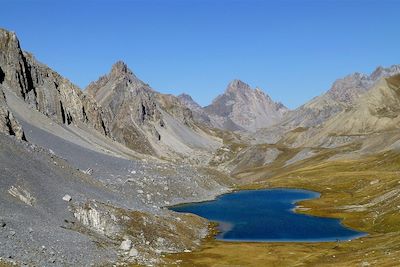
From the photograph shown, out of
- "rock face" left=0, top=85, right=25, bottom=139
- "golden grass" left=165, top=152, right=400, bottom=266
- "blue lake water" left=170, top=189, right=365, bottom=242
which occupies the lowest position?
"golden grass" left=165, top=152, right=400, bottom=266

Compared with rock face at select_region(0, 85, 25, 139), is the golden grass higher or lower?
lower

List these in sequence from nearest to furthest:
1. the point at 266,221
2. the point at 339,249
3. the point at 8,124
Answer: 1. the point at 339,249
2. the point at 8,124
3. the point at 266,221

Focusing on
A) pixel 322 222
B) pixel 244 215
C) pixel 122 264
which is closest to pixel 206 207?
pixel 244 215

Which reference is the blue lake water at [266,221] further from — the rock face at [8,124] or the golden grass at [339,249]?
the rock face at [8,124]

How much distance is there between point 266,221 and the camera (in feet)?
434

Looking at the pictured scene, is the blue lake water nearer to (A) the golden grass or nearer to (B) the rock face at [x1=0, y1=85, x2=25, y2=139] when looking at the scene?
(A) the golden grass

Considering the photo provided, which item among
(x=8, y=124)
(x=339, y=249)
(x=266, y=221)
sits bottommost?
(x=339, y=249)

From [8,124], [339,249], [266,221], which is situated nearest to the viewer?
[339,249]

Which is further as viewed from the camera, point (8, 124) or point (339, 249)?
point (8, 124)

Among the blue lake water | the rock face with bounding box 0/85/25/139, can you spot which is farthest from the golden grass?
the rock face with bounding box 0/85/25/139

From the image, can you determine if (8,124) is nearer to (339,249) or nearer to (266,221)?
(266,221)

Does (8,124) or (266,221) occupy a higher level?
(8,124)

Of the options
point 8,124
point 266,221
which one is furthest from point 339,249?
point 8,124

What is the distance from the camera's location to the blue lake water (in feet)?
361
